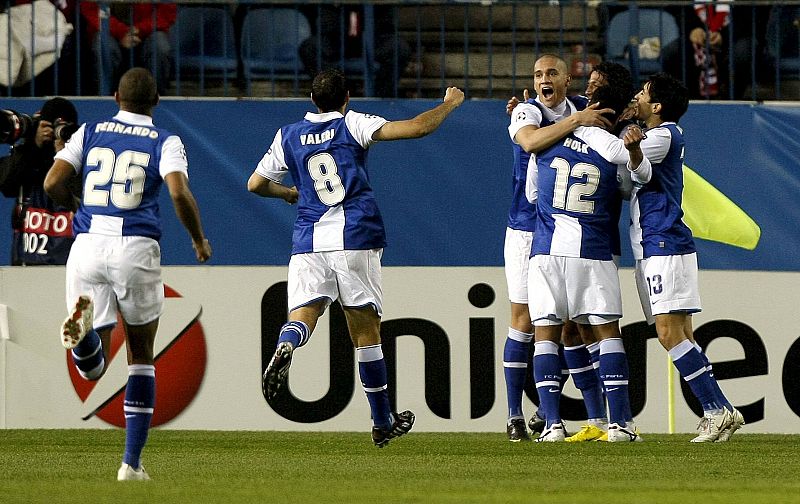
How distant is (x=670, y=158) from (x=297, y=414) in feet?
11.3

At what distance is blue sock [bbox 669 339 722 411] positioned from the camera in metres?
9.01

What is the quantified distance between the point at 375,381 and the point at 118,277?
2.17m

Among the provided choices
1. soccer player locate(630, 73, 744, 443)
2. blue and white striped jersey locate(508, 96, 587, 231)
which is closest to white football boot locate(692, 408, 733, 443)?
soccer player locate(630, 73, 744, 443)

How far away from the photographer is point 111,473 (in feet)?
23.2

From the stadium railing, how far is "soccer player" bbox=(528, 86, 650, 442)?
3.39 m

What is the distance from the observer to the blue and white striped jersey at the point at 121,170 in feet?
22.3

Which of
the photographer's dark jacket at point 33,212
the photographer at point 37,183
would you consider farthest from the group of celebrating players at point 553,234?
the photographer's dark jacket at point 33,212

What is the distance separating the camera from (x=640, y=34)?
13.0 metres

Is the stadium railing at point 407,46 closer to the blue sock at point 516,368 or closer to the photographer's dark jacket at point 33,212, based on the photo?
the photographer's dark jacket at point 33,212

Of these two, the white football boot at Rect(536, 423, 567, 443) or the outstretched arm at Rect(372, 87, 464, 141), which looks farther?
the white football boot at Rect(536, 423, 567, 443)

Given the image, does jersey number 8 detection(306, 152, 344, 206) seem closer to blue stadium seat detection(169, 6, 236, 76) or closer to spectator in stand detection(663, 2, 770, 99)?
blue stadium seat detection(169, 6, 236, 76)

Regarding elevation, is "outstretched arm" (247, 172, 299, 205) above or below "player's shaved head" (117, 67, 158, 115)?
below

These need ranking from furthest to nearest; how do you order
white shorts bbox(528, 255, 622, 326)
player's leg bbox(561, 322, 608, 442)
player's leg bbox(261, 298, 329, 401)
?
player's leg bbox(561, 322, 608, 442) → white shorts bbox(528, 255, 622, 326) → player's leg bbox(261, 298, 329, 401)

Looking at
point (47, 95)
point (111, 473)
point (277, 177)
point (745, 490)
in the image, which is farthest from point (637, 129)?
point (47, 95)
